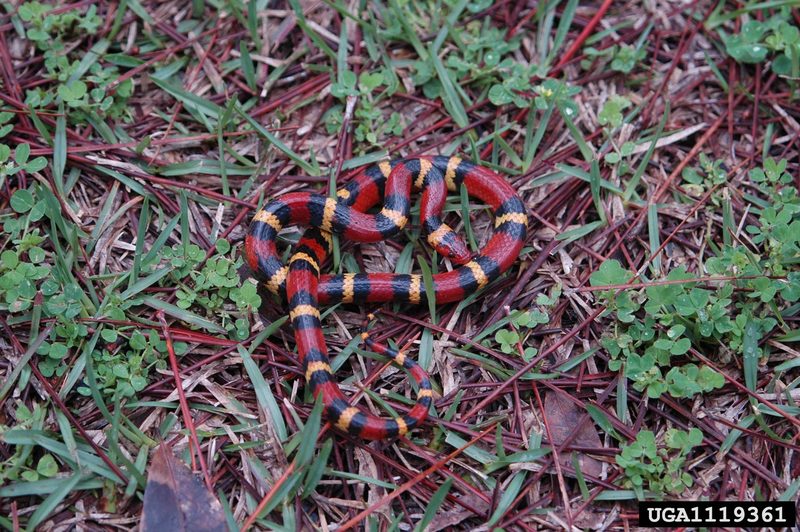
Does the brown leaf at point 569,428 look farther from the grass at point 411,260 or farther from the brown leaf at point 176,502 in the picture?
the brown leaf at point 176,502

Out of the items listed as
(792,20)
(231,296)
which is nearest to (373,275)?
(231,296)

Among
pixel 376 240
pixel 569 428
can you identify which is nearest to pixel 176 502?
pixel 376 240

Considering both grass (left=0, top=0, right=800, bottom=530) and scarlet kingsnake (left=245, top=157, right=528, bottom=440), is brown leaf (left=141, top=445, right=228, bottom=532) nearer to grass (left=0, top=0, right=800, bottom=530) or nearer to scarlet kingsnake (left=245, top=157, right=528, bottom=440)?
grass (left=0, top=0, right=800, bottom=530)

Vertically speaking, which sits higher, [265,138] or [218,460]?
[265,138]

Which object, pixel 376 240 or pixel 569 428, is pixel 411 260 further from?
pixel 569 428

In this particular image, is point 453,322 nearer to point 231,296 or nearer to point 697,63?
point 231,296
